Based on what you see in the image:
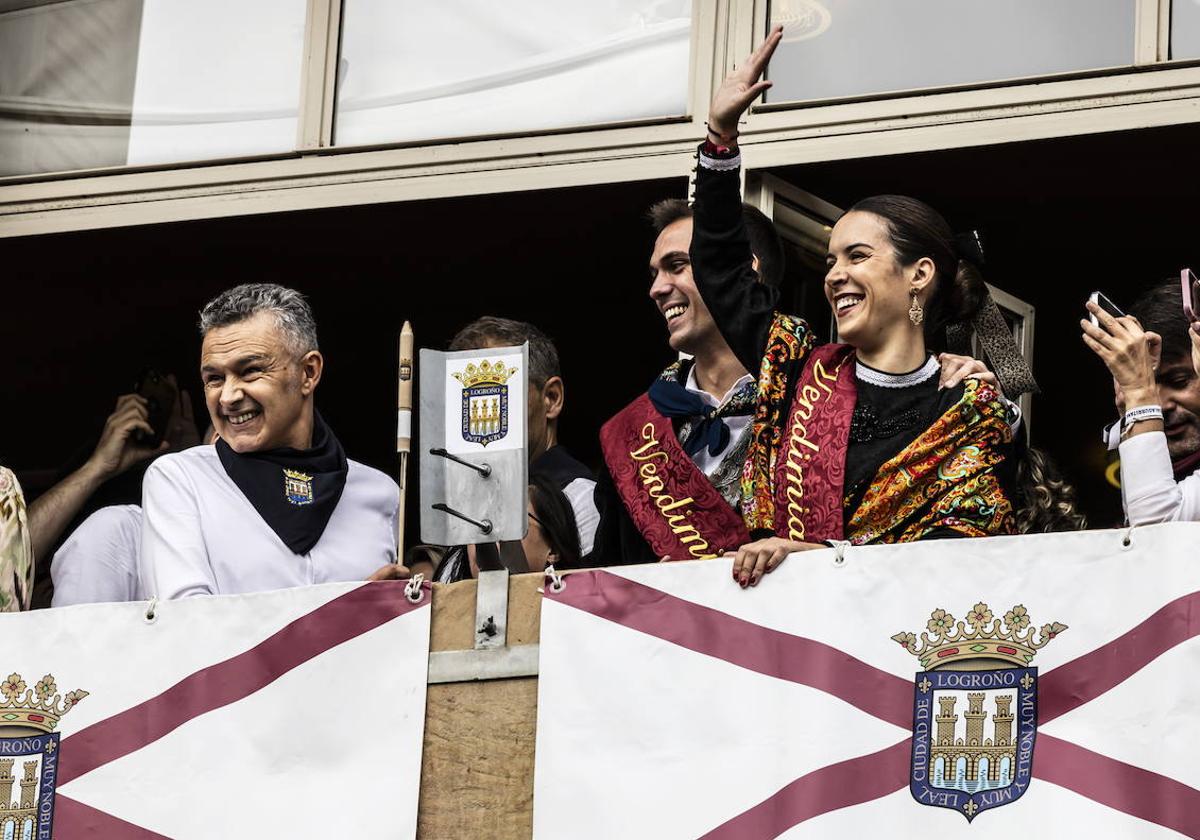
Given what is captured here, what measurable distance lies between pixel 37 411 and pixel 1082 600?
5.58 meters

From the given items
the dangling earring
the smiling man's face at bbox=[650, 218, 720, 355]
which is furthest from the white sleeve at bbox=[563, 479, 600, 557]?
the dangling earring

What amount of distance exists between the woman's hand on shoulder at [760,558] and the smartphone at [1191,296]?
1.11 m

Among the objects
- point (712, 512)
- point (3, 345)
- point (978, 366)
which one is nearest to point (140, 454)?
point (3, 345)

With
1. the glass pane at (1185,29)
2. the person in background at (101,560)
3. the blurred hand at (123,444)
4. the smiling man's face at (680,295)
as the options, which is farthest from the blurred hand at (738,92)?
the blurred hand at (123,444)

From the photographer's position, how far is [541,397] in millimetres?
7645

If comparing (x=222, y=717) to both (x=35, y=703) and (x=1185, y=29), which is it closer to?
(x=35, y=703)

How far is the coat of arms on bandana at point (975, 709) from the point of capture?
5664 mm

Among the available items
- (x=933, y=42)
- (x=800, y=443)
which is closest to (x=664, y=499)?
(x=800, y=443)

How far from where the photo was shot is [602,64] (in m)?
8.27

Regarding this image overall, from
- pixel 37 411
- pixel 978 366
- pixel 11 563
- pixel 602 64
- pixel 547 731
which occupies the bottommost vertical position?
pixel 547 731

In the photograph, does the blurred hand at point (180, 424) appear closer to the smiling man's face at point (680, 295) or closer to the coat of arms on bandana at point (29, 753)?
the coat of arms on bandana at point (29, 753)

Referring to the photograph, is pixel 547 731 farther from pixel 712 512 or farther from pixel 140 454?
pixel 140 454

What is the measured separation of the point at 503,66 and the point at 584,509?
1.92m

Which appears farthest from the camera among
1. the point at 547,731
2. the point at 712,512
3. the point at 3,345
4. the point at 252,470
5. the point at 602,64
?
the point at 3,345
